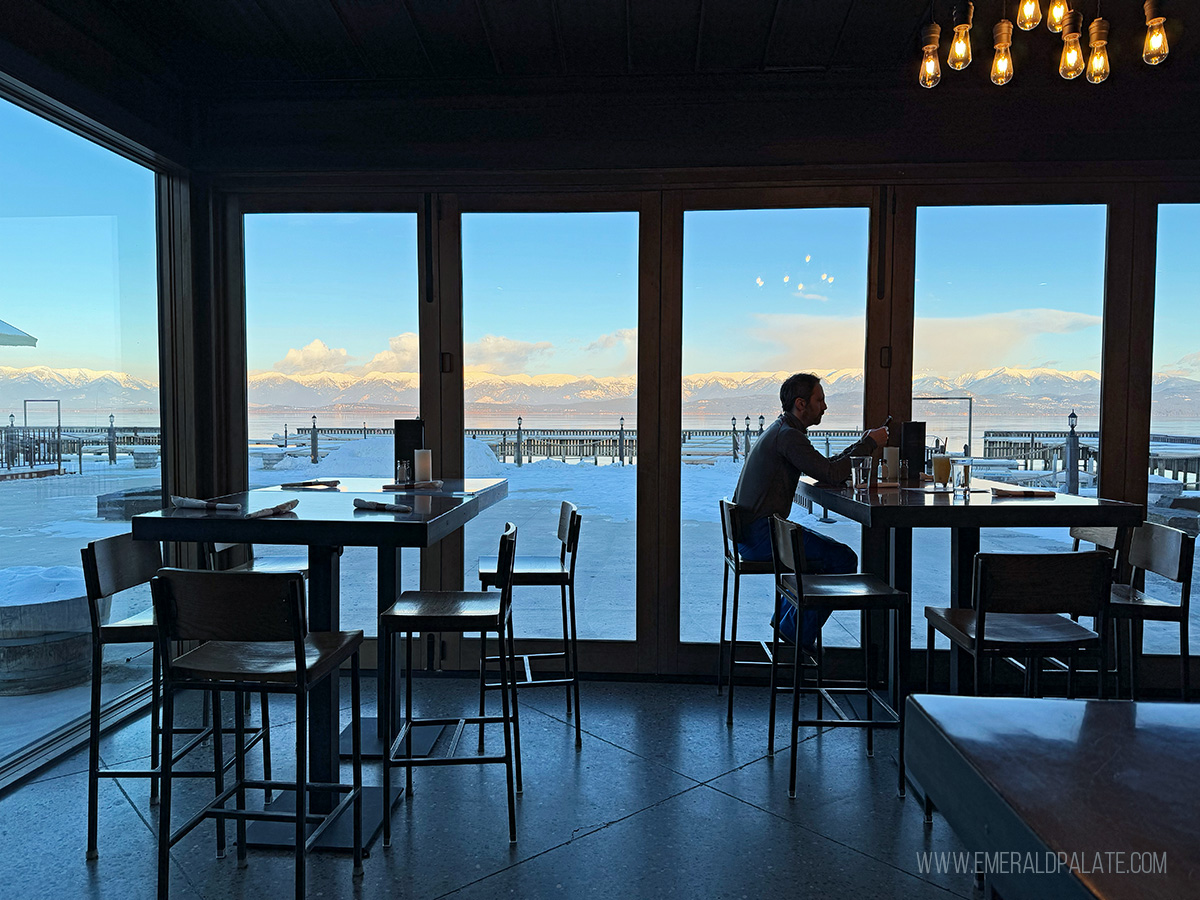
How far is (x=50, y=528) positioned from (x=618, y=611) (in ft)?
7.75

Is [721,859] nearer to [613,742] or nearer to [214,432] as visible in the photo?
[613,742]

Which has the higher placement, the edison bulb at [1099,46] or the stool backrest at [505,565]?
the edison bulb at [1099,46]

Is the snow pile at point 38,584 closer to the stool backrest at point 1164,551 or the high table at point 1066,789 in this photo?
the high table at point 1066,789

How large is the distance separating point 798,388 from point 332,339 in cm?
226

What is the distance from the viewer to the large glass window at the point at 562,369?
3.78 metres

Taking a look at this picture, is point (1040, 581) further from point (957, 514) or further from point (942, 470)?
point (942, 470)

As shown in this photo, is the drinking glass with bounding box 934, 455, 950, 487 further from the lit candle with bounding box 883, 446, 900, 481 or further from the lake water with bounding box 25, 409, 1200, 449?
the lake water with bounding box 25, 409, 1200, 449

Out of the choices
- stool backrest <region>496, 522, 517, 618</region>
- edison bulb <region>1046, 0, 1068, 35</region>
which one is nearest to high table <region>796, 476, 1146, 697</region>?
stool backrest <region>496, 522, 517, 618</region>

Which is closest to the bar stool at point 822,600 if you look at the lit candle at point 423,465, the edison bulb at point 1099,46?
the lit candle at point 423,465

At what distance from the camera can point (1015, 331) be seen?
3664 millimetres

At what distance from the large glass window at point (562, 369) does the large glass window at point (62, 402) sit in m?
1.46

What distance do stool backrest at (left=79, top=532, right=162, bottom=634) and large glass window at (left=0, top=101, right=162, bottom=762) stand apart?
575 millimetres

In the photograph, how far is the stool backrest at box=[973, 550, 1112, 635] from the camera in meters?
2.14

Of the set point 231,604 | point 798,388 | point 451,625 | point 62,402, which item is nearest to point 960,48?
point 798,388
